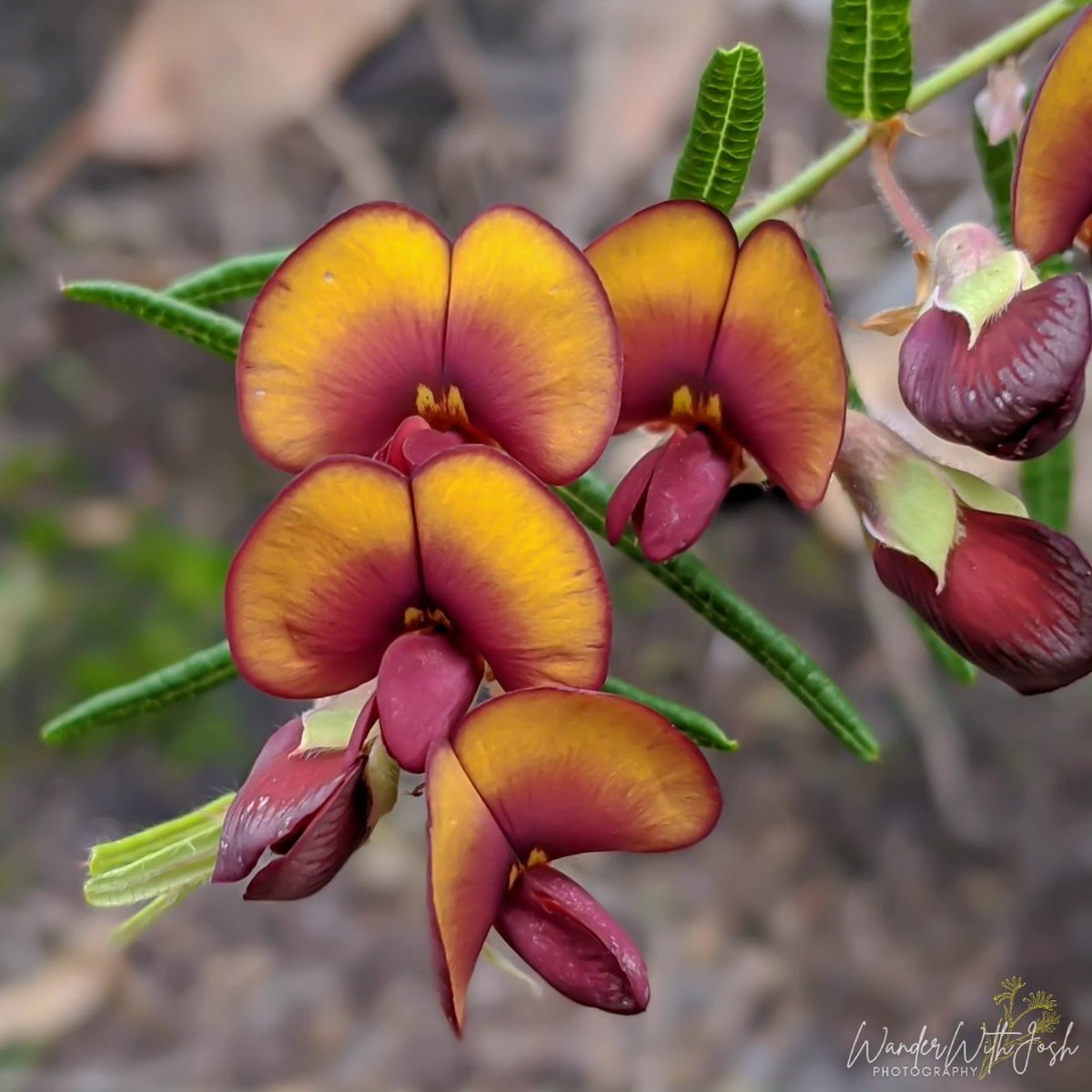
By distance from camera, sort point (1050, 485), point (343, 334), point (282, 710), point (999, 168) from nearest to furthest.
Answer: point (343, 334) → point (999, 168) → point (1050, 485) → point (282, 710)

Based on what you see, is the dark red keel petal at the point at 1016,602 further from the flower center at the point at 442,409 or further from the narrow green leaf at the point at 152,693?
the narrow green leaf at the point at 152,693

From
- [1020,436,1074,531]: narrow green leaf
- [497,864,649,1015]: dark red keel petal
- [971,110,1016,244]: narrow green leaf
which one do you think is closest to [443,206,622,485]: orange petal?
[497,864,649,1015]: dark red keel petal

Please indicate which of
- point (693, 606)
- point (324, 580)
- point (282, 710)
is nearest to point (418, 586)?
point (324, 580)

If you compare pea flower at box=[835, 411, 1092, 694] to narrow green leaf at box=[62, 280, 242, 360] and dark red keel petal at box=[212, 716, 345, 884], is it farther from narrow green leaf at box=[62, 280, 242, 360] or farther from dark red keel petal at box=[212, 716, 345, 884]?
narrow green leaf at box=[62, 280, 242, 360]

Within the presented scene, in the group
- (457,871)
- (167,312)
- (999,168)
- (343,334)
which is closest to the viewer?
(457,871)

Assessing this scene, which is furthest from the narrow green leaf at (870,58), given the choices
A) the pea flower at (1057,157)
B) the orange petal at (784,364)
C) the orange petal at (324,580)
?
the orange petal at (324,580)

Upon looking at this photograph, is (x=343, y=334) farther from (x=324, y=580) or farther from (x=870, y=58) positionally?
(x=870, y=58)

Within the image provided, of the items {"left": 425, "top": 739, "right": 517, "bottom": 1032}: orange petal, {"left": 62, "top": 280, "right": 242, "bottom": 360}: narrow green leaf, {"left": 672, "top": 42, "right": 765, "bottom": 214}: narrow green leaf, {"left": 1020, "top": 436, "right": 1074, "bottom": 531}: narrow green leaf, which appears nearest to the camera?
{"left": 425, "top": 739, "right": 517, "bottom": 1032}: orange petal
